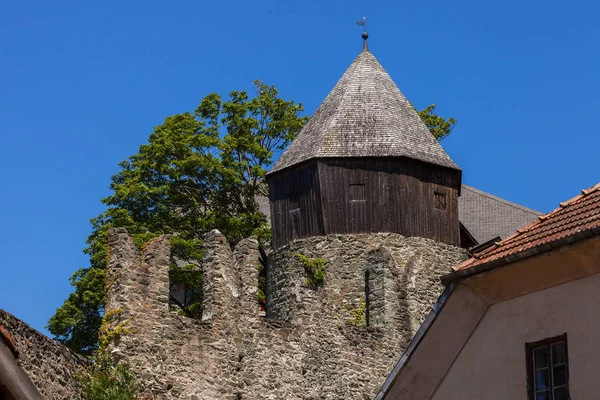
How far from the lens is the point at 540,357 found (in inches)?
594

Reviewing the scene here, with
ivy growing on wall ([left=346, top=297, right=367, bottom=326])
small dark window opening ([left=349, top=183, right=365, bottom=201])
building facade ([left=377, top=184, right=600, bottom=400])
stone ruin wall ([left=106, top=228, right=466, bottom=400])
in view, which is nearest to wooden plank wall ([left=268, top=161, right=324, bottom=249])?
stone ruin wall ([left=106, top=228, right=466, bottom=400])

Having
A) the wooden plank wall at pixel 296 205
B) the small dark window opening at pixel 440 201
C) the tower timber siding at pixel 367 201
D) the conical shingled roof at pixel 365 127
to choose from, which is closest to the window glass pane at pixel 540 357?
the tower timber siding at pixel 367 201

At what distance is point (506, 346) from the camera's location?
15.5 metres

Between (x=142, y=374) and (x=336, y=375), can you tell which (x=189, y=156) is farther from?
(x=142, y=374)

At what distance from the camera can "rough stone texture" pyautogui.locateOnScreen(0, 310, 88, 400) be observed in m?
21.2

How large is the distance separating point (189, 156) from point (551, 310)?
86.5 ft

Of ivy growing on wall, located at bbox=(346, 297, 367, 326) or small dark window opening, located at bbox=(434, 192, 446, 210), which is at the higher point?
small dark window opening, located at bbox=(434, 192, 446, 210)

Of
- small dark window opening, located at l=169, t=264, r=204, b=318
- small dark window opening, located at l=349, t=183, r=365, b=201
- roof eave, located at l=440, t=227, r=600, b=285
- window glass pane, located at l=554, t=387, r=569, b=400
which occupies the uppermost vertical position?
small dark window opening, located at l=349, t=183, r=365, b=201

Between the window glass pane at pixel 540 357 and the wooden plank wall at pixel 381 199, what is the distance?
738 inches

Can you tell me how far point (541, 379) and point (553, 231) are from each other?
1610 mm

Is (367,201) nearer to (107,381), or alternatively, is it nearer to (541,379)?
(107,381)

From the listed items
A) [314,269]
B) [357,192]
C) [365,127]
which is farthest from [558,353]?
[365,127]

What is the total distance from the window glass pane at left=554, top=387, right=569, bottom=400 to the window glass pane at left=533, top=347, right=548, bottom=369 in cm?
42

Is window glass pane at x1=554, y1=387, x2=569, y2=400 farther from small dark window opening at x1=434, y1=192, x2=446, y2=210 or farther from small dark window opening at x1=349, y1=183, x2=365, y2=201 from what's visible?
small dark window opening at x1=434, y1=192, x2=446, y2=210
